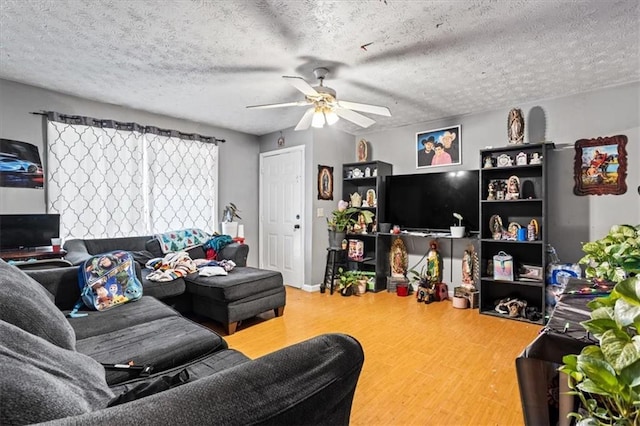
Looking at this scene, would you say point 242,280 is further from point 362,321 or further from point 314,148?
point 314,148

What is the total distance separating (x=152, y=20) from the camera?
82.4 inches

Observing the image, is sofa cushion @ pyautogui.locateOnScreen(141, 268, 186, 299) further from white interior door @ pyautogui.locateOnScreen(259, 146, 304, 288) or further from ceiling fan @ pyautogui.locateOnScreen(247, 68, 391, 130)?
white interior door @ pyautogui.locateOnScreen(259, 146, 304, 288)

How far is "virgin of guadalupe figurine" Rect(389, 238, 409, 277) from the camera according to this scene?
4.59 metres

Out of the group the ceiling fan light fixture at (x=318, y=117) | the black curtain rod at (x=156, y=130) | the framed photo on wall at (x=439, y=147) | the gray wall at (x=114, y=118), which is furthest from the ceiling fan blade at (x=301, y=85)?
the gray wall at (x=114, y=118)

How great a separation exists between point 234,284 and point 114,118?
8.59ft

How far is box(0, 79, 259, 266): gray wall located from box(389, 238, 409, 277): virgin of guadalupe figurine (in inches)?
88.7

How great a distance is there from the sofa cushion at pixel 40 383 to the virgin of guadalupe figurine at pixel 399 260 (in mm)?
3990

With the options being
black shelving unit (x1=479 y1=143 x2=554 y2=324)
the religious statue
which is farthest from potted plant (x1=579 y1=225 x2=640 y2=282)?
the religious statue

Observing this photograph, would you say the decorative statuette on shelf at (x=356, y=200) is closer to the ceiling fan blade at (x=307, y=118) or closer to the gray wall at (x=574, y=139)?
the gray wall at (x=574, y=139)

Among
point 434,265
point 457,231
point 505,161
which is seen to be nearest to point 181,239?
point 434,265

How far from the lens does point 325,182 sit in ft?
15.5

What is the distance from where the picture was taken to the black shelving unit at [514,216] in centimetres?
342

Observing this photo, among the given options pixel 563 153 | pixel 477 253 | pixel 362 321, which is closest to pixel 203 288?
pixel 362 321

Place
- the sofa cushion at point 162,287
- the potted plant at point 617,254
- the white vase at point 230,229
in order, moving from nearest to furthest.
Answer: the potted plant at point 617,254 → the sofa cushion at point 162,287 → the white vase at point 230,229
